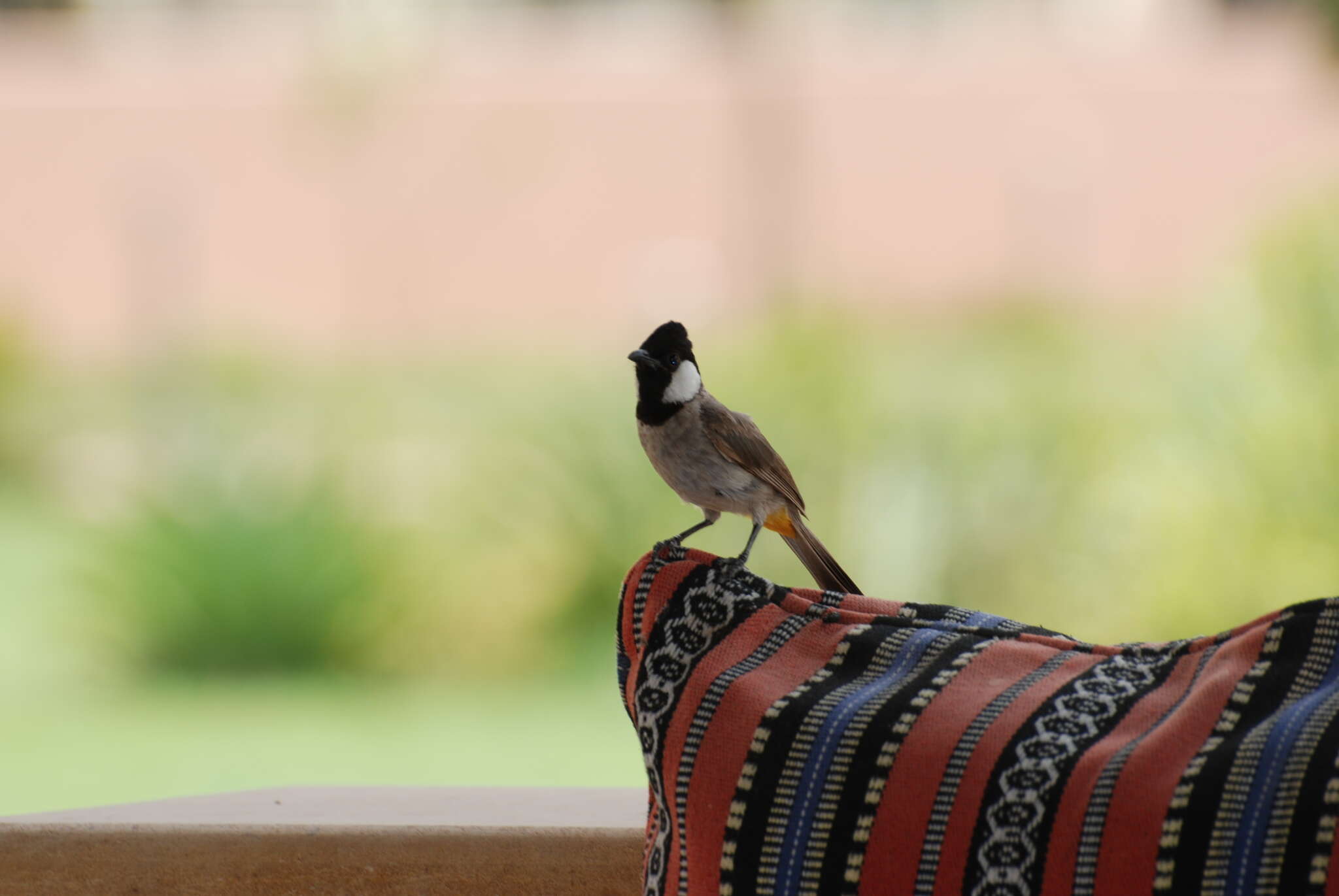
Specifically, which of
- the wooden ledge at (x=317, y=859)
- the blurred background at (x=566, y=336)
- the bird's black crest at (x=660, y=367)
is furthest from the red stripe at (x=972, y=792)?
the blurred background at (x=566, y=336)

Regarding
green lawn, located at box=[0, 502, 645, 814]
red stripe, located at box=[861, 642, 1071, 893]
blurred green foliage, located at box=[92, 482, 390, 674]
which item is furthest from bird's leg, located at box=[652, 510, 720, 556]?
blurred green foliage, located at box=[92, 482, 390, 674]

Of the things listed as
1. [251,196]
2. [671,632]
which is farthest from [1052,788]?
[251,196]

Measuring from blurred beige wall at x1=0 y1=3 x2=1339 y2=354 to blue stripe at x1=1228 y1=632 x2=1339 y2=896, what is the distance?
691cm

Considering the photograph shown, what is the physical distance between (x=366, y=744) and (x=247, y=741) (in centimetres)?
40

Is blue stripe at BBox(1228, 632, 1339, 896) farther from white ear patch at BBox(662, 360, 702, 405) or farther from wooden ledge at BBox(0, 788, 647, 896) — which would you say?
white ear patch at BBox(662, 360, 702, 405)

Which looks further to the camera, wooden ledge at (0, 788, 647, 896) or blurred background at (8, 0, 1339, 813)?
blurred background at (8, 0, 1339, 813)

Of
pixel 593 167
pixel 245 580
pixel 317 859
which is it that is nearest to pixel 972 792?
pixel 317 859

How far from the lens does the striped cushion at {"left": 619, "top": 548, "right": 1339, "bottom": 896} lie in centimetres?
90

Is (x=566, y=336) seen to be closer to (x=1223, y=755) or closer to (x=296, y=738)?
(x=296, y=738)

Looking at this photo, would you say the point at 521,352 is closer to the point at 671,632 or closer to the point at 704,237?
the point at 704,237

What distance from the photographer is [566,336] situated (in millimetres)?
7406

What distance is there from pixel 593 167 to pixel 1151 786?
8001 millimetres

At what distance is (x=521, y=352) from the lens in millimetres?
6461

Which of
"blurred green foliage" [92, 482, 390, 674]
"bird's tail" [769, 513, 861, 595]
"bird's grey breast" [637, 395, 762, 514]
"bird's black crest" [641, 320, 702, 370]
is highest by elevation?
"bird's black crest" [641, 320, 702, 370]
